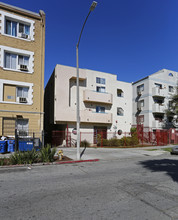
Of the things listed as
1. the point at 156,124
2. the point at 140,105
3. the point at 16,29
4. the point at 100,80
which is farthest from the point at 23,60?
the point at 156,124

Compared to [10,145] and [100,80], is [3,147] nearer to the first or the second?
[10,145]

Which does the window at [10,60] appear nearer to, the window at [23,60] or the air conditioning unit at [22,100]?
the window at [23,60]

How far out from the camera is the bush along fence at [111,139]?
66.1ft

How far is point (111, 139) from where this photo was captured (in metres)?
20.6

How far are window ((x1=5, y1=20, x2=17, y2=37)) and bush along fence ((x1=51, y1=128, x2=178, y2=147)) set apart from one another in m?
11.2

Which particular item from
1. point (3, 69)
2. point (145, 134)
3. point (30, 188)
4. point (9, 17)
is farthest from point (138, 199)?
point (145, 134)

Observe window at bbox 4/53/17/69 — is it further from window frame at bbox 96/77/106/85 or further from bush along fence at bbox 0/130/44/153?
window frame at bbox 96/77/106/85

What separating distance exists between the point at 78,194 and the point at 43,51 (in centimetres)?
1520

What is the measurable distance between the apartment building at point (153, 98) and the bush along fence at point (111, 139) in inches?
116

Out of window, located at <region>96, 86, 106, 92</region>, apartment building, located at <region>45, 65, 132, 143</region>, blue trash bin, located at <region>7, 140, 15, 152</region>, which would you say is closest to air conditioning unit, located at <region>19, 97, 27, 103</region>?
blue trash bin, located at <region>7, 140, 15, 152</region>

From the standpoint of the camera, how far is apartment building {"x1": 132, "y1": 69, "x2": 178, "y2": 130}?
27.6 m

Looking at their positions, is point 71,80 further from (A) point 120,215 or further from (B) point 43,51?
(A) point 120,215

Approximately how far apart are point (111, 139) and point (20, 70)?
13.0m

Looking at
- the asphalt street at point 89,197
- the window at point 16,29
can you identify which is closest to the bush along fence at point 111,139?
the window at point 16,29
